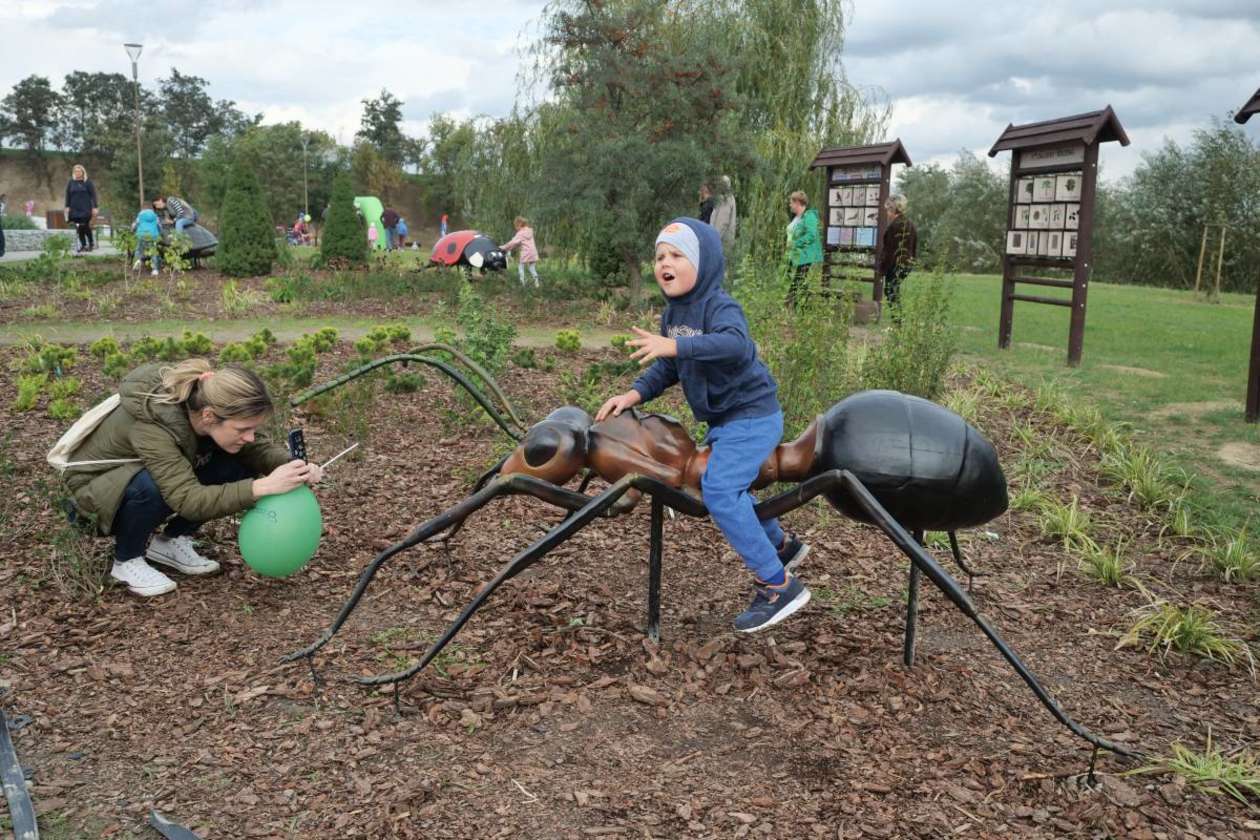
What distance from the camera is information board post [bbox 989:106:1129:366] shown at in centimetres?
1030

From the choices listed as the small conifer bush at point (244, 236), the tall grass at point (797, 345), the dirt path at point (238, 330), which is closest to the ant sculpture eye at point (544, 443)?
the tall grass at point (797, 345)

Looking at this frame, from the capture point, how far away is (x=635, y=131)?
13.0 m

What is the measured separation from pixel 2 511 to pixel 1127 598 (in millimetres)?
5100

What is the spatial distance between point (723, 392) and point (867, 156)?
12248mm

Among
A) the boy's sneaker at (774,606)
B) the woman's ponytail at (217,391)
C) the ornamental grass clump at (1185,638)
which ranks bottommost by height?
the ornamental grass clump at (1185,638)

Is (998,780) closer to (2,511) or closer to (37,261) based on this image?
(2,511)

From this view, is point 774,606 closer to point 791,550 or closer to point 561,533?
point 791,550

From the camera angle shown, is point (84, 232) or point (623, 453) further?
point (84, 232)

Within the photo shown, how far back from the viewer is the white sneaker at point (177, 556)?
4.25 m

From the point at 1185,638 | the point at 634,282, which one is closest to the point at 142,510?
the point at 1185,638

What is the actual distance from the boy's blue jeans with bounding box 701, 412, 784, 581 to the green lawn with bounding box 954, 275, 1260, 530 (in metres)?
3.30

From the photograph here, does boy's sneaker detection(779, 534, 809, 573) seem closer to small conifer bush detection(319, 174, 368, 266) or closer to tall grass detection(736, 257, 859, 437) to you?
tall grass detection(736, 257, 859, 437)

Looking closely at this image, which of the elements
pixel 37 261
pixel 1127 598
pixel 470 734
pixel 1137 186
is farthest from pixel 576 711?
pixel 1137 186

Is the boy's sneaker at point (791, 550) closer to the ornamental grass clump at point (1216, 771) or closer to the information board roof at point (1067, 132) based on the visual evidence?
the ornamental grass clump at point (1216, 771)
